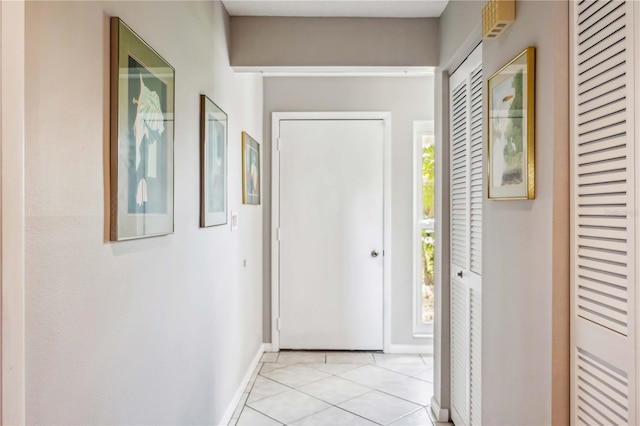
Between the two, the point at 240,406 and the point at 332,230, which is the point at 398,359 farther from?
the point at 240,406

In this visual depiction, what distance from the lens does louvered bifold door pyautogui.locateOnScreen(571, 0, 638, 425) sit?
3.43 ft

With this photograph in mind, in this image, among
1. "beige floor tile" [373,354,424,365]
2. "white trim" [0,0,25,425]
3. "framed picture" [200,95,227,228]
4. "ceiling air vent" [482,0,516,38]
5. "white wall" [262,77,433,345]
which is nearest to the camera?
"white trim" [0,0,25,425]

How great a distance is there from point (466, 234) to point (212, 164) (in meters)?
1.35

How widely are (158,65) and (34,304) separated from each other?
3.09ft

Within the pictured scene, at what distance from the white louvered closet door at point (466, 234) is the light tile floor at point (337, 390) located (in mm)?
445

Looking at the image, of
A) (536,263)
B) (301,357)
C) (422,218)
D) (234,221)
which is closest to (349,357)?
(301,357)

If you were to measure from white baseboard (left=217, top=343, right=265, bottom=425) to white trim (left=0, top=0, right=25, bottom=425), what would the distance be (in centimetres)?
205

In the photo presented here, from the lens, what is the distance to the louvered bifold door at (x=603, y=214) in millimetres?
1046

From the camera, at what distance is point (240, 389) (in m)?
3.05

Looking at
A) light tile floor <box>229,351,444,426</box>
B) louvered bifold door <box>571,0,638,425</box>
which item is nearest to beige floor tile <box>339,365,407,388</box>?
light tile floor <box>229,351,444,426</box>

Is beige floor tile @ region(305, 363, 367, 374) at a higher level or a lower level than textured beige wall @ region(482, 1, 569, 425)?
lower

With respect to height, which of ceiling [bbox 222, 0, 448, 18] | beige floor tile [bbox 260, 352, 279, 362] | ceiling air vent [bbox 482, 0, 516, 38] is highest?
ceiling [bbox 222, 0, 448, 18]

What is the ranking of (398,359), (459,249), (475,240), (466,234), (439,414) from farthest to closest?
(398,359) → (439,414) → (459,249) → (466,234) → (475,240)

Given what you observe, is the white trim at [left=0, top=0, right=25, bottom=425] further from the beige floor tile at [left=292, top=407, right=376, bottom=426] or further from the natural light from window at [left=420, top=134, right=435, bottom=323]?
the natural light from window at [left=420, top=134, right=435, bottom=323]
